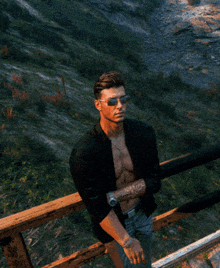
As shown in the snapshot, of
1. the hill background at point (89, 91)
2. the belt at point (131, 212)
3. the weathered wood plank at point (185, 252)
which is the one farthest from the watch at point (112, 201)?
the hill background at point (89, 91)

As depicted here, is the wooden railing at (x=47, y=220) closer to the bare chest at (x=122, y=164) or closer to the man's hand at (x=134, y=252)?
the bare chest at (x=122, y=164)

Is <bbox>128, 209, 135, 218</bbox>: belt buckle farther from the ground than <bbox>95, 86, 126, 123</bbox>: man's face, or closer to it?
closer to it

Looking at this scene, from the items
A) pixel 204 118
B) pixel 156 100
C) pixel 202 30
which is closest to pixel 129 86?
pixel 156 100

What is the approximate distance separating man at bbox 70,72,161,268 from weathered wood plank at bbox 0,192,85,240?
19cm

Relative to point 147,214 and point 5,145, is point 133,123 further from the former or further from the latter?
point 5,145

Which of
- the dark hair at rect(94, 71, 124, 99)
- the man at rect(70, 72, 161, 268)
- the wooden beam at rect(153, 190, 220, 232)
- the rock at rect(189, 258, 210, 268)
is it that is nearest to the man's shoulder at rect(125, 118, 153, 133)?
the man at rect(70, 72, 161, 268)

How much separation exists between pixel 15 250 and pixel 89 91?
8470 millimetres

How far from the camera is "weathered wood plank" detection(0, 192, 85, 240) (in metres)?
1.28

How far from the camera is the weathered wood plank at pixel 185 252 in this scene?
2.14 meters

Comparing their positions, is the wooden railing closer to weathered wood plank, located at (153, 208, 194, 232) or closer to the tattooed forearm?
the tattooed forearm

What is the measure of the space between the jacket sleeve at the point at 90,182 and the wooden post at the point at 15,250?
1.92 feet

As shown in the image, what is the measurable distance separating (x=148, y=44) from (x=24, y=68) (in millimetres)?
13255

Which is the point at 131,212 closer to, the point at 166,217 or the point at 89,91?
the point at 166,217

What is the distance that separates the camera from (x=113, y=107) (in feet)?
4.13
